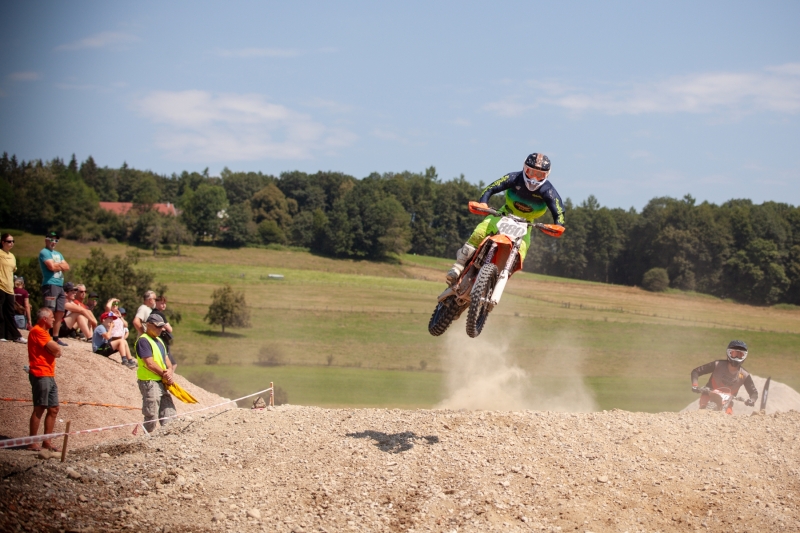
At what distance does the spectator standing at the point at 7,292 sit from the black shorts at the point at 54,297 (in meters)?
0.66

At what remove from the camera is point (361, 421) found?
1228 centimetres

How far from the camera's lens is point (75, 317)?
720 inches

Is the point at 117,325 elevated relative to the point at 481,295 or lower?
lower

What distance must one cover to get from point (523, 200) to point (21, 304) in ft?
42.4

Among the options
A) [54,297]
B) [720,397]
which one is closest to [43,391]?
[54,297]

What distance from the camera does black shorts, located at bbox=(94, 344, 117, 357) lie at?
17281mm

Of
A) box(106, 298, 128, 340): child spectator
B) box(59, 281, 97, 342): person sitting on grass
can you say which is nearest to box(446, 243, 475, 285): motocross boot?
box(106, 298, 128, 340): child spectator

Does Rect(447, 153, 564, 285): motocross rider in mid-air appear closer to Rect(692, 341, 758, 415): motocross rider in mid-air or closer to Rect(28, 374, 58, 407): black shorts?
Rect(692, 341, 758, 415): motocross rider in mid-air

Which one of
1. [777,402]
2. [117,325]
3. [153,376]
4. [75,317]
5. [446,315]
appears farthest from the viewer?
[777,402]

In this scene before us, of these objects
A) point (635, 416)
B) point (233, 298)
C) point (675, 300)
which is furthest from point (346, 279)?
point (635, 416)

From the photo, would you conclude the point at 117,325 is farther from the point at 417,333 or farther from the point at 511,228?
the point at 417,333

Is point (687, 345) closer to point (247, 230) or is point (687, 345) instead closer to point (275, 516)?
point (275, 516)

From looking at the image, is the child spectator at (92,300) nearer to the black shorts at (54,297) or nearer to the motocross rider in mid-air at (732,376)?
the black shorts at (54,297)

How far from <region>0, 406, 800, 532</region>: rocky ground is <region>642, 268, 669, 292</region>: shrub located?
2618 inches
